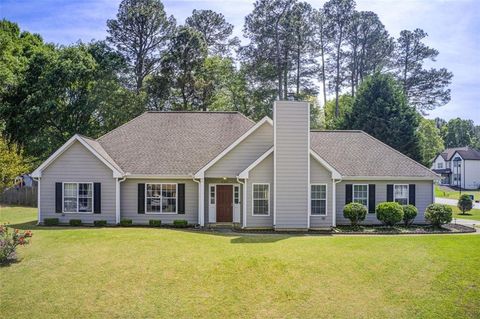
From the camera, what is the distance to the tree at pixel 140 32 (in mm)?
39812

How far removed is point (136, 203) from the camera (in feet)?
68.3

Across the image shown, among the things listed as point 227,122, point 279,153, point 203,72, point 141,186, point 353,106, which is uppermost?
point 203,72

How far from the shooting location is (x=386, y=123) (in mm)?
36500

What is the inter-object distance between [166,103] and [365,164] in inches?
955

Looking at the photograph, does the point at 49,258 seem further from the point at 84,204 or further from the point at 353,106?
the point at 353,106

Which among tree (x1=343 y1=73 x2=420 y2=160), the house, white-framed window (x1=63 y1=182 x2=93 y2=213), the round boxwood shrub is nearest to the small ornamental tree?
tree (x1=343 y1=73 x2=420 y2=160)

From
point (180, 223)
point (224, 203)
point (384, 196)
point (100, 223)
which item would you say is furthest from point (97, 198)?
point (384, 196)

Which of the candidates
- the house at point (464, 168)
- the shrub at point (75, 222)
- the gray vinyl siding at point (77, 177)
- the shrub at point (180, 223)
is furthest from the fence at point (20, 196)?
the house at point (464, 168)

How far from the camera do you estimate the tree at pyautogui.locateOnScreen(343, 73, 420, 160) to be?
1419 inches

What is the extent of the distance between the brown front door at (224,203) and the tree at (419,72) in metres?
37.5

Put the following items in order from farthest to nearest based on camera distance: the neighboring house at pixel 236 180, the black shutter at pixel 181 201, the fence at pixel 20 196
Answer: the fence at pixel 20 196 → the black shutter at pixel 181 201 → the neighboring house at pixel 236 180

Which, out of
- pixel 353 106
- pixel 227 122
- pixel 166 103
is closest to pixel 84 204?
pixel 227 122

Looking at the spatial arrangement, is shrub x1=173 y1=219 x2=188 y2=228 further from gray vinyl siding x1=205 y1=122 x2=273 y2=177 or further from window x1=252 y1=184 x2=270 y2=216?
window x1=252 y1=184 x2=270 y2=216

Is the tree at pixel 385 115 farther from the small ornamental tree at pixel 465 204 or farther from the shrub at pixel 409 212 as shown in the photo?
the shrub at pixel 409 212
